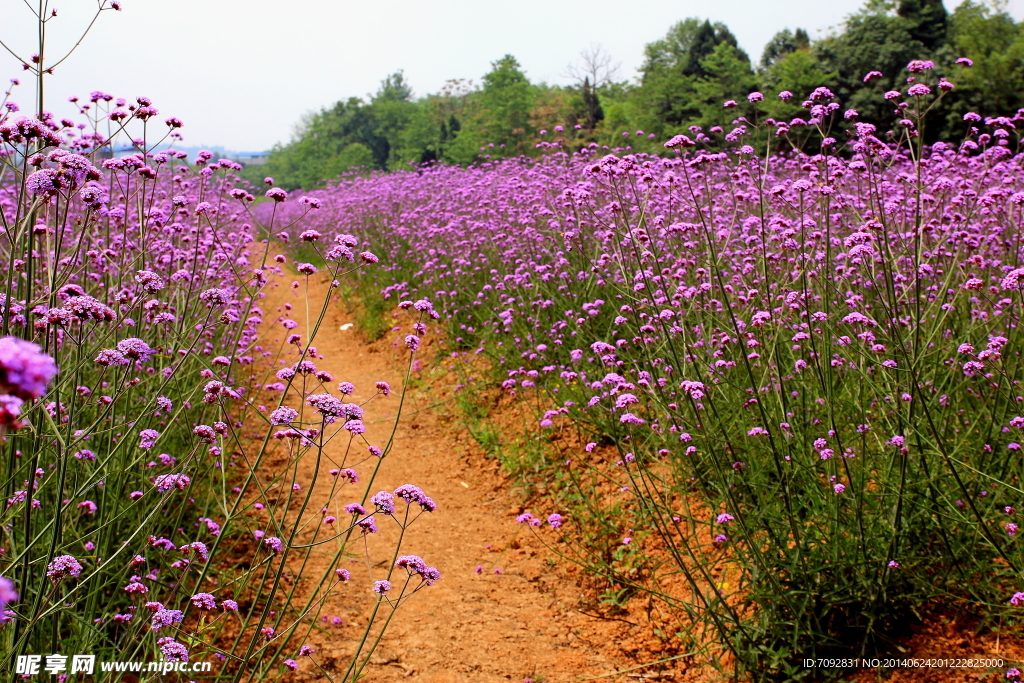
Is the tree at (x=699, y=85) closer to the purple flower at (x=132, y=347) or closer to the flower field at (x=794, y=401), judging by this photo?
the flower field at (x=794, y=401)

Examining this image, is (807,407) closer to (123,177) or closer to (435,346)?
(435,346)

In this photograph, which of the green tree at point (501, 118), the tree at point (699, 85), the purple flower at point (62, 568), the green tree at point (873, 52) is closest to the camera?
the purple flower at point (62, 568)

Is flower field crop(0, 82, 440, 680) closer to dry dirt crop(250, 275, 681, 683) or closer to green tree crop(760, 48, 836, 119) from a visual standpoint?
dry dirt crop(250, 275, 681, 683)

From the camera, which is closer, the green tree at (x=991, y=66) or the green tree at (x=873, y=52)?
the green tree at (x=991, y=66)

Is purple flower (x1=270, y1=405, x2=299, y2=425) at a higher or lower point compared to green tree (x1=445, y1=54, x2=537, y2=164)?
lower

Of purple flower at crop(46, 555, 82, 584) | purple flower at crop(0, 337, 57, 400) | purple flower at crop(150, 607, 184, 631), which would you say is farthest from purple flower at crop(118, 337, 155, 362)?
purple flower at crop(0, 337, 57, 400)

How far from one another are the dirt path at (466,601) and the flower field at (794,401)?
0.34 metres

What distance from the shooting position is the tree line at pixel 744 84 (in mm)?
20688

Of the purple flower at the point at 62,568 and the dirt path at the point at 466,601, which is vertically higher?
the purple flower at the point at 62,568

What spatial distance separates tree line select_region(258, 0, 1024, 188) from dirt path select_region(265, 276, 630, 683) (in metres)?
8.77

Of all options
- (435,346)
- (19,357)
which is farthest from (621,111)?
(19,357)

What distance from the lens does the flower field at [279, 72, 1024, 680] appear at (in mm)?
3068

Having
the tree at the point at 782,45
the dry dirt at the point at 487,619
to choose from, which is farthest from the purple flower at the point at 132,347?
the tree at the point at 782,45

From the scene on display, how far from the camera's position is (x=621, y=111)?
36938 mm
